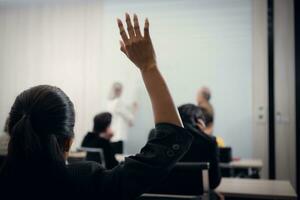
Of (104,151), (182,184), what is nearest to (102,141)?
(104,151)

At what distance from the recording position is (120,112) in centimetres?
590

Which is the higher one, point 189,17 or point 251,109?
point 189,17

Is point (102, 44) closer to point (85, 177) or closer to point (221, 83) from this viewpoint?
point (221, 83)

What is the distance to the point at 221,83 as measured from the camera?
18.2 ft

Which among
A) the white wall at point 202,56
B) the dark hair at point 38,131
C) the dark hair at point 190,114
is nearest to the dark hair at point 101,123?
the dark hair at point 190,114

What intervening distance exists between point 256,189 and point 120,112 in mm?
3737

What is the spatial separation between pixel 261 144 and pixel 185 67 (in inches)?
57.3

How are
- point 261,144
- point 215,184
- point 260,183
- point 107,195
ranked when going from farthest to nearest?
point 261,144 → point 260,183 → point 215,184 → point 107,195

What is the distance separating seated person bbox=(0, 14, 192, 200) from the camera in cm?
81

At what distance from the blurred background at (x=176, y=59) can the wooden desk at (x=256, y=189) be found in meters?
2.62

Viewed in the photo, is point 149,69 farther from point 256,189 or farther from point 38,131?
point 256,189

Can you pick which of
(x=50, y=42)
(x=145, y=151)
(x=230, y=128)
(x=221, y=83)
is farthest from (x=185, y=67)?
(x=145, y=151)

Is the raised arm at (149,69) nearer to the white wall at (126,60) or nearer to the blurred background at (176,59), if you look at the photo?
the blurred background at (176,59)

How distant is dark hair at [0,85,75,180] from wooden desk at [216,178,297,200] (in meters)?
1.55
